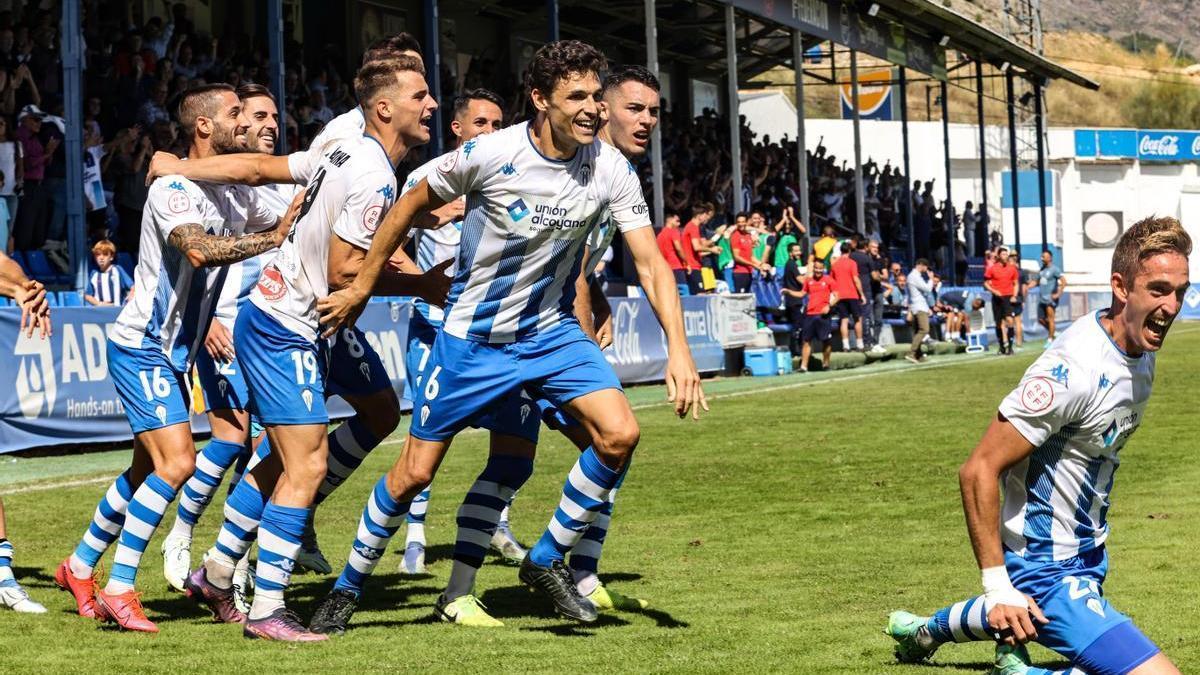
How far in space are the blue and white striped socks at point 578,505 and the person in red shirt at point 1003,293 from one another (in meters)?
26.3

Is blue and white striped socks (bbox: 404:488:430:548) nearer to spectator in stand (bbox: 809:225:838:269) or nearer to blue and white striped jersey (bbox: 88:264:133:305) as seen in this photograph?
blue and white striped jersey (bbox: 88:264:133:305)

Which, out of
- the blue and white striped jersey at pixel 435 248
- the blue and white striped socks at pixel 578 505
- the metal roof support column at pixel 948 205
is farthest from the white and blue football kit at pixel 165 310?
the metal roof support column at pixel 948 205

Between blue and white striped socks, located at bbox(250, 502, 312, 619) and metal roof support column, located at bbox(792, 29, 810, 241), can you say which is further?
metal roof support column, located at bbox(792, 29, 810, 241)

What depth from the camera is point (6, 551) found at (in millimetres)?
7047

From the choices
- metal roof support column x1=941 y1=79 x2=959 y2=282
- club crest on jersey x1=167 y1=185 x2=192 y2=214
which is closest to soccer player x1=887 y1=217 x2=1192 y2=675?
club crest on jersey x1=167 y1=185 x2=192 y2=214

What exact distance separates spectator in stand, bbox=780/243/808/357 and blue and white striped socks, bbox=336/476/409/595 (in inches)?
822

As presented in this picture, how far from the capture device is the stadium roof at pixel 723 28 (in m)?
32.2

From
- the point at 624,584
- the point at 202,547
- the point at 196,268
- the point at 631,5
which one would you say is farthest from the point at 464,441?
the point at 631,5

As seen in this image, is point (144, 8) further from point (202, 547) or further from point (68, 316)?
point (202, 547)

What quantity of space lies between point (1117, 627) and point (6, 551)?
4676mm

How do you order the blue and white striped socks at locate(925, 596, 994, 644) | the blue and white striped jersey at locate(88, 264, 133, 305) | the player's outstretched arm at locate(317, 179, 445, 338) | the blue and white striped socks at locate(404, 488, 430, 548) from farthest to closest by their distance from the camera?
1. the blue and white striped jersey at locate(88, 264, 133, 305)
2. the blue and white striped socks at locate(404, 488, 430, 548)
3. the player's outstretched arm at locate(317, 179, 445, 338)
4. the blue and white striped socks at locate(925, 596, 994, 644)

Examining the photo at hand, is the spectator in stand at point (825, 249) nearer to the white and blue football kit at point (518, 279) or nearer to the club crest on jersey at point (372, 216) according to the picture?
the white and blue football kit at point (518, 279)

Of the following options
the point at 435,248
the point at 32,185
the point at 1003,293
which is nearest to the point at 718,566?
the point at 435,248

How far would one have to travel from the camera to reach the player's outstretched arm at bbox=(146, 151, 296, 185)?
6.73 m
